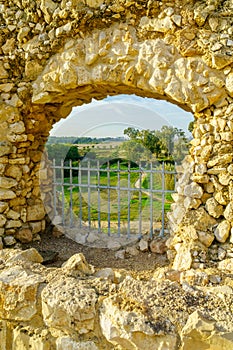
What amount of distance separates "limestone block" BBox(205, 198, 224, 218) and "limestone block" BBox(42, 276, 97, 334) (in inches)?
65.2

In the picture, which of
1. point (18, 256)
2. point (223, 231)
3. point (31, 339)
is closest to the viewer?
point (31, 339)

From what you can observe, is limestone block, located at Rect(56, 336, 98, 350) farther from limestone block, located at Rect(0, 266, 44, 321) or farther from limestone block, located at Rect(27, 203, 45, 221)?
limestone block, located at Rect(27, 203, 45, 221)

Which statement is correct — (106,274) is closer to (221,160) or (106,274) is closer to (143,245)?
(221,160)

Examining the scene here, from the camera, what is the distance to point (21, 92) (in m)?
3.74

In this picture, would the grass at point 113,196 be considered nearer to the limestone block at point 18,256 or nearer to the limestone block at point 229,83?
the limestone block at point 229,83

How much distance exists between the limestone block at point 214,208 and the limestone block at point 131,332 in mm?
1688

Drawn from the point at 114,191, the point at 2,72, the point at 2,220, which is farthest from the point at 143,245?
the point at 2,72

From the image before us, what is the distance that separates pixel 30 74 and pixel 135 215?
9.90 ft

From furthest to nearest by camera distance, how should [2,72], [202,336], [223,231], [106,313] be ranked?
[2,72] → [223,231] → [106,313] → [202,336]

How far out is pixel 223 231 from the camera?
2949mm

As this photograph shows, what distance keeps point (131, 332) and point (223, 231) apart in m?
1.72

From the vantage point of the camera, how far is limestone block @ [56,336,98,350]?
1.64 meters

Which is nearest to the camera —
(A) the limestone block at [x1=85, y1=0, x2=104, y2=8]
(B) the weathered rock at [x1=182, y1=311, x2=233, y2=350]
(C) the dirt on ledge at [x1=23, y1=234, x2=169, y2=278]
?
(B) the weathered rock at [x1=182, y1=311, x2=233, y2=350]

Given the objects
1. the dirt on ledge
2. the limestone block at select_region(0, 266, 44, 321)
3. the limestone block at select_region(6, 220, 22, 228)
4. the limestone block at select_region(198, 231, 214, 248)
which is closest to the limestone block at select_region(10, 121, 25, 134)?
the limestone block at select_region(6, 220, 22, 228)
